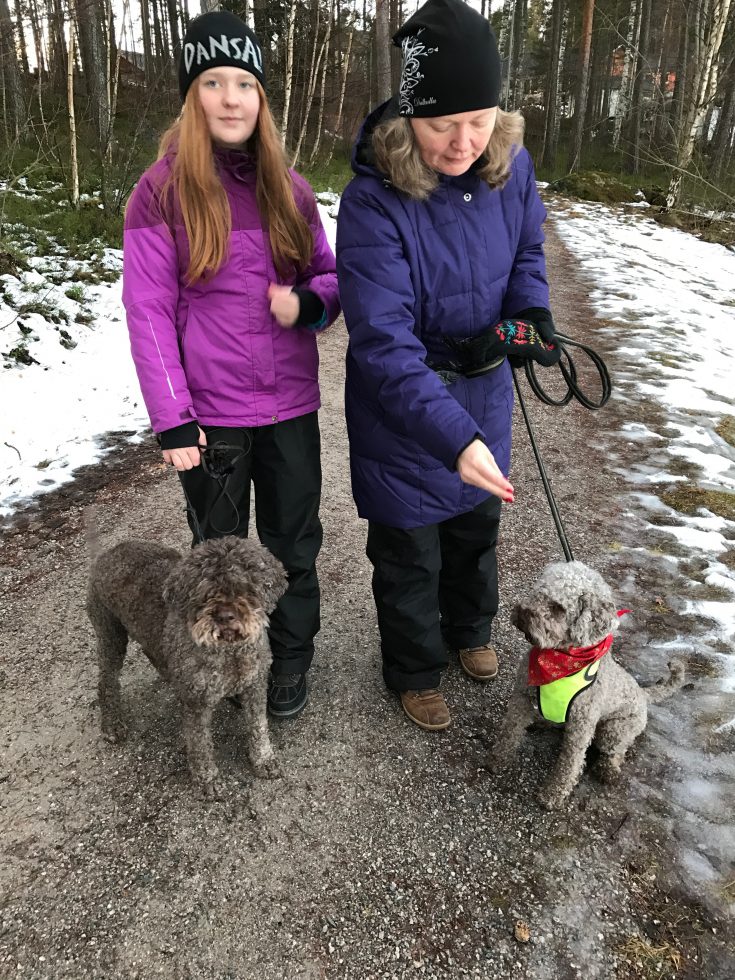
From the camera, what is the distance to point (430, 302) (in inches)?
90.9

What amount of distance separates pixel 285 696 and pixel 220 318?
176 centimetres

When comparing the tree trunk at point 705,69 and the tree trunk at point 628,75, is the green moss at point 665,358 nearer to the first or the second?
the tree trunk at point 705,69

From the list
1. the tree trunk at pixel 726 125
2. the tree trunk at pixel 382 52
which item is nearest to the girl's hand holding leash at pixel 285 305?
the tree trunk at pixel 382 52

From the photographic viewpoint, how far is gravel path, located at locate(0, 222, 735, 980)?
207 cm

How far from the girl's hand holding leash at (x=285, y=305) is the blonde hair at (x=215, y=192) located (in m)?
0.15

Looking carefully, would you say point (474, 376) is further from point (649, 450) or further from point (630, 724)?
point (649, 450)

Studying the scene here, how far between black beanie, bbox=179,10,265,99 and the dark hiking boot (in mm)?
2515

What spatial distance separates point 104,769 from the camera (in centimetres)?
268

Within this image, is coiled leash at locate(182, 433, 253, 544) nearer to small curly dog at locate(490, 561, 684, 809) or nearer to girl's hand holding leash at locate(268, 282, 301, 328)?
girl's hand holding leash at locate(268, 282, 301, 328)

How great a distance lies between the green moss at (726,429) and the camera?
563 centimetres

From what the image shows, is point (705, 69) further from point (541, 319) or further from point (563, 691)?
point (563, 691)

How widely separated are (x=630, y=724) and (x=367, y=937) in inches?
51.5

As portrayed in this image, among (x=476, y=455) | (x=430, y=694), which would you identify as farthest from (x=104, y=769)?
(x=476, y=455)

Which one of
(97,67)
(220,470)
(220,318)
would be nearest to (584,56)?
(97,67)
